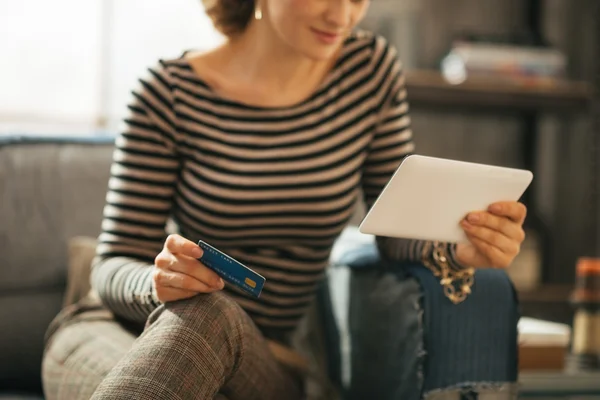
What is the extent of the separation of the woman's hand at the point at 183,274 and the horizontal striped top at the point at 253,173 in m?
0.22

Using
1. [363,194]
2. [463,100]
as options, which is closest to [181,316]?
[363,194]

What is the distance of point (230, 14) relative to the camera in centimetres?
135

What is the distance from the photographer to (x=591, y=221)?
2416 mm

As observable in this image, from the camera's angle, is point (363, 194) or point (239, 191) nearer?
point (239, 191)

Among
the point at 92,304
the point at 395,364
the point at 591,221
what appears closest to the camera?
the point at 395,364

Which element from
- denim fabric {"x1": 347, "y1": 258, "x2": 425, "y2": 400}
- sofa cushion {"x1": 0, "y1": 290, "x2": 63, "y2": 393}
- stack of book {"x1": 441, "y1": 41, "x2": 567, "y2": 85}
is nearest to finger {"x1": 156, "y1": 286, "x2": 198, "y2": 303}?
denim fabric {"x1": 347, "y1": 258, "x2": 425, "y2": 400}

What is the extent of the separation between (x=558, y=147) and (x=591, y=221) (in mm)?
270

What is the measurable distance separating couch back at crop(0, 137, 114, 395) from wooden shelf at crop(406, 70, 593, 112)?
90cm

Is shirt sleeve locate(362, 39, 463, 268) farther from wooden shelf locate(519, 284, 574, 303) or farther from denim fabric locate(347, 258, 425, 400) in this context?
wooden shelf locate(519, 284, 574, 303)

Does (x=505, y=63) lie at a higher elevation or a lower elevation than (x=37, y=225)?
higher

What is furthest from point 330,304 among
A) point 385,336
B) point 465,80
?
point 465,80

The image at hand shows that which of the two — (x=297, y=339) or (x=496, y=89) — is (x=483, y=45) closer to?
(x=496, y=89)

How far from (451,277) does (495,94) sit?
3.84 feet

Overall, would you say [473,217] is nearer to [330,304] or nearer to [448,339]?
[448,339]
